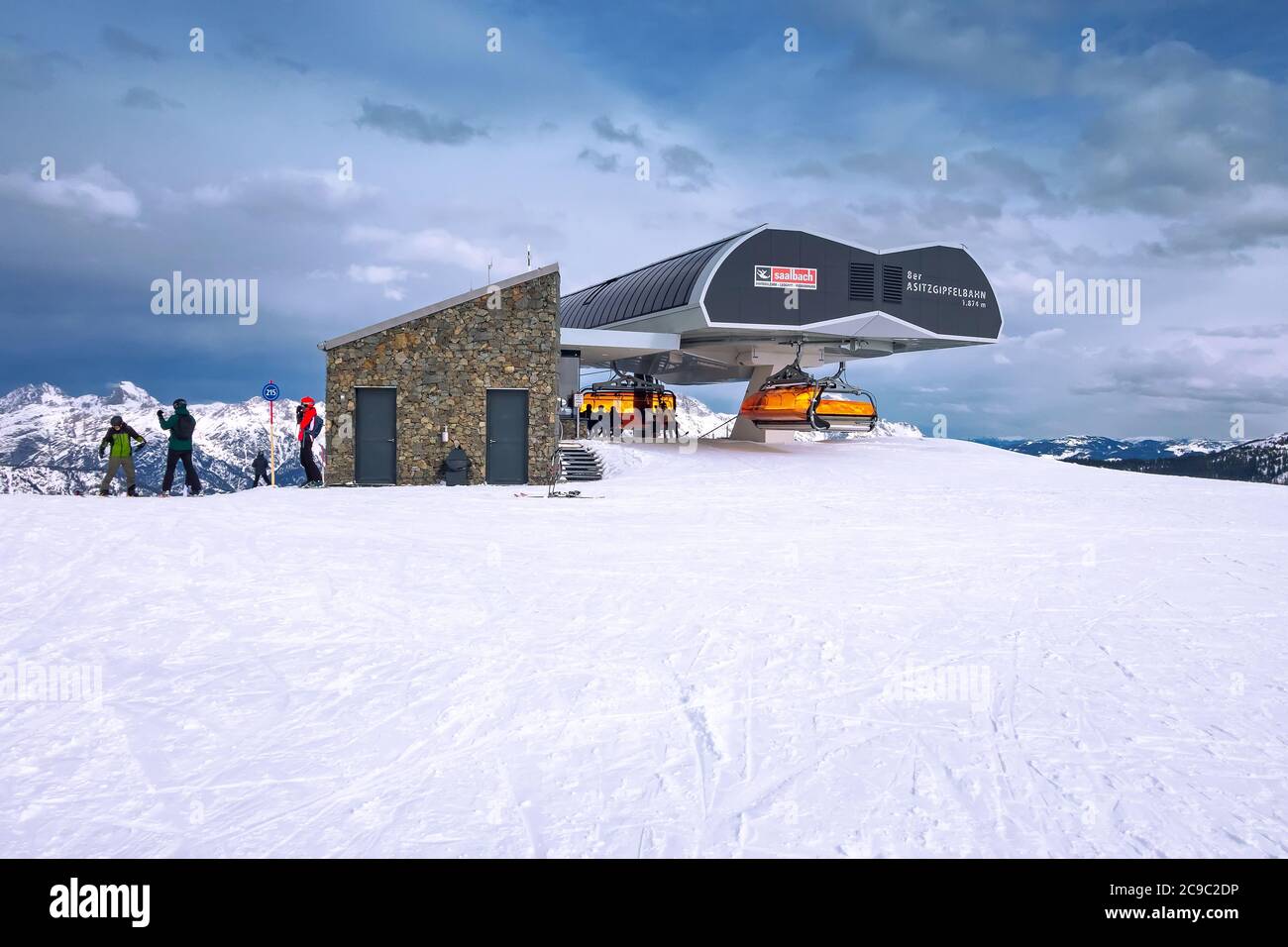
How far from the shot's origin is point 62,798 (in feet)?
11.4

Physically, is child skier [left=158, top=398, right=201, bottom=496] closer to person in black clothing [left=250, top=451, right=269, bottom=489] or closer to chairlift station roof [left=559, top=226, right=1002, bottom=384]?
person in black clothing [left=250, top=451, right=269, bottom=489]

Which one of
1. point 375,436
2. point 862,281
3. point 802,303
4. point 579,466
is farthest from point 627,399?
point 375,436

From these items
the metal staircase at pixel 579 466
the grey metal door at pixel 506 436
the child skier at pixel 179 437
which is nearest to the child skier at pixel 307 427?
the child skier at pixel 179 437

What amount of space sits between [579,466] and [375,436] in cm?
520

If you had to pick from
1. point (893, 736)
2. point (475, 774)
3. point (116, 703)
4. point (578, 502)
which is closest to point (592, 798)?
point (475, 774)

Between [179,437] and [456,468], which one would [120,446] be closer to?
[179,437]

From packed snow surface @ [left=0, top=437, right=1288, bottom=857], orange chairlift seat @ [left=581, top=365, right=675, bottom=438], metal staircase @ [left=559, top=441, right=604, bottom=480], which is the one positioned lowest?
packed snow surface @ [left=0, top=437, right=1288, bottom=857]

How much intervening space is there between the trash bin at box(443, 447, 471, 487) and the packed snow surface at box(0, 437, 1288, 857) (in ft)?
27.6

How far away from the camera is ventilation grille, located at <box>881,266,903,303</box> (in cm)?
2806

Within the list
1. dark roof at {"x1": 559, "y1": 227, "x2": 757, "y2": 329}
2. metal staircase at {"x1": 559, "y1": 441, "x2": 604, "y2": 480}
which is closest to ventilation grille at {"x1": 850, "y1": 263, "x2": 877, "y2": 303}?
dark roof at {"x1": 559, "y1": 227, "x2": 757, "y2": 329}

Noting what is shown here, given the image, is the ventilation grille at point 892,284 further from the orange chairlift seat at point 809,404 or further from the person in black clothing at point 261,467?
the person in black clothing at point 261,467

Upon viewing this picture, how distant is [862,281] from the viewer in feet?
91.2
